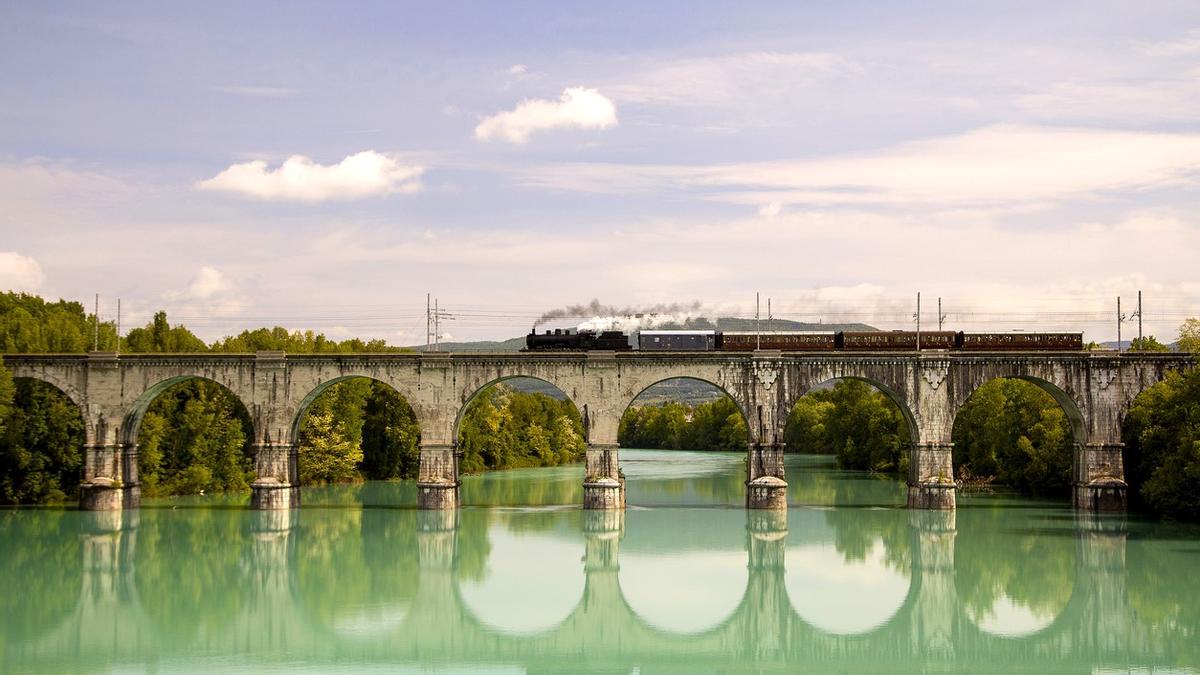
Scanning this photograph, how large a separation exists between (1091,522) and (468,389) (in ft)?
100.0

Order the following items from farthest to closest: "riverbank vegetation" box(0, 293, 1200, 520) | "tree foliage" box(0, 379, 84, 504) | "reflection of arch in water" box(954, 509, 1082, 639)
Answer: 1. "tree foliage" box(0, 379, 84, 504)
2. "riverbank vegetation" box(0, 293, 1200, 520)
3. "reflection of arch in water" box(954, 509, 1082, 639)

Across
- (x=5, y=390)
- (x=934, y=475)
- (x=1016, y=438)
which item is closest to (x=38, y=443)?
(x=5, y=390)

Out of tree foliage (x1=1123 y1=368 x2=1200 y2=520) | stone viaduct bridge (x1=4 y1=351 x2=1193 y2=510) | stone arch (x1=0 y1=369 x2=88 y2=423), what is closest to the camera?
Result: tree foliage (x1=1123 y1=368 x2=1200 y2=520)

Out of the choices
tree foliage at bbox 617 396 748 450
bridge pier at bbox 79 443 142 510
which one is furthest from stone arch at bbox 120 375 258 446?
tree foliage at bbox 617 396 748 450

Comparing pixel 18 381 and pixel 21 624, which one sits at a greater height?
pixel 18 381

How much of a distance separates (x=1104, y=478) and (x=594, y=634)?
34.0m

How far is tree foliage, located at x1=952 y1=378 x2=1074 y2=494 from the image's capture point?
214ft

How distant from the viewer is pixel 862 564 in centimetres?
4419

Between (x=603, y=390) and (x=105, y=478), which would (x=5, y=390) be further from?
(x=603, y=390)

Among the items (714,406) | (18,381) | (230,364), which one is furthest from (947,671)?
(714,406)

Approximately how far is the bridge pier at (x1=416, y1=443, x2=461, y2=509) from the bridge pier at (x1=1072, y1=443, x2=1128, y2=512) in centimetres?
3139

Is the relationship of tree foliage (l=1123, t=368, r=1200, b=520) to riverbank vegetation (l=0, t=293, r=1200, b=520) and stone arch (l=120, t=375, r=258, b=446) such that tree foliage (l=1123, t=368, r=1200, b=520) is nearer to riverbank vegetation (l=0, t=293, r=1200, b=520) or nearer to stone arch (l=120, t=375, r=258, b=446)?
riverbank vegetation (l=0, t=293, r=1200, b=520)

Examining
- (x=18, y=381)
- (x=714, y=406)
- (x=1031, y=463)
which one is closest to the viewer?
(x=18, y=381)

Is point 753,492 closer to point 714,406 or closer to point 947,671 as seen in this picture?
point 947,671
